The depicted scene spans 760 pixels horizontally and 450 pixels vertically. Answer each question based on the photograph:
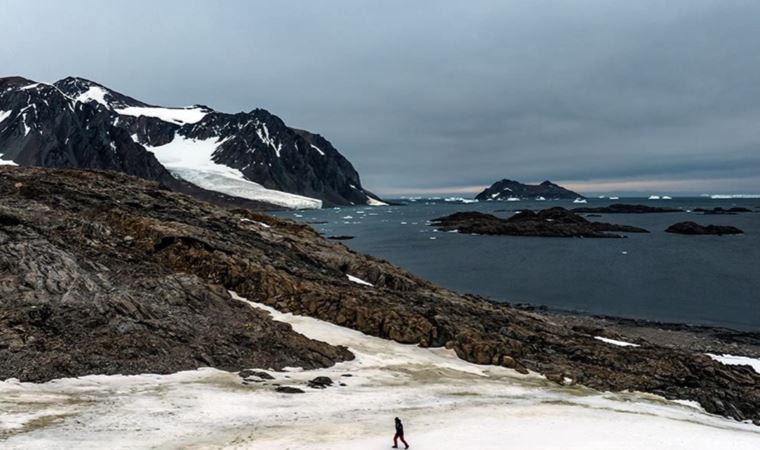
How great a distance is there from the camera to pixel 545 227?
527 feet

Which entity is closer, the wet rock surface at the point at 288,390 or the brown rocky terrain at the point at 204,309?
the wet rock surface at the point at 288,390

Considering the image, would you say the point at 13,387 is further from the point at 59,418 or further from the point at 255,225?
the point at 255,225

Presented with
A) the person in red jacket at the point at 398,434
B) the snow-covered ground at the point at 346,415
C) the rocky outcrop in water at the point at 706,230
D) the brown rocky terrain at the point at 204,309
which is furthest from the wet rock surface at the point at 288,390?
the rocky outcrop in water at the point at 706,230

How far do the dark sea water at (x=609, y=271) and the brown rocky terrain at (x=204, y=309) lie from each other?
2566cm

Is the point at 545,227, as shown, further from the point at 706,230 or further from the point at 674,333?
the point at 674,333

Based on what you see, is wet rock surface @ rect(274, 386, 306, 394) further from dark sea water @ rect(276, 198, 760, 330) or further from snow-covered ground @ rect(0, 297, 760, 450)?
dark sea water @ rect(276, 198, 760, 330)

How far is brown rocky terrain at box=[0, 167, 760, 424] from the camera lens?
24.3 metres

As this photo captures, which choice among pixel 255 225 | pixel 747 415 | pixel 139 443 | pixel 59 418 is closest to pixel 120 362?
pixel 59 418

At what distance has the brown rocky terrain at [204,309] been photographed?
24.3 m

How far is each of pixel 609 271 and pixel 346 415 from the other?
252 ft

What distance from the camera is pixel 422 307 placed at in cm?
3534

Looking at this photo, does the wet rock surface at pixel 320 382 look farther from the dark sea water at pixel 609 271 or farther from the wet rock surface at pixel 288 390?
the dark sea water at pixel 609 271

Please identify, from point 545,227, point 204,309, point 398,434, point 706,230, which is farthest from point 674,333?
point 706,230

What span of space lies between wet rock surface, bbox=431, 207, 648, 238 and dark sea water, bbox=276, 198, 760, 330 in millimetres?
10193
